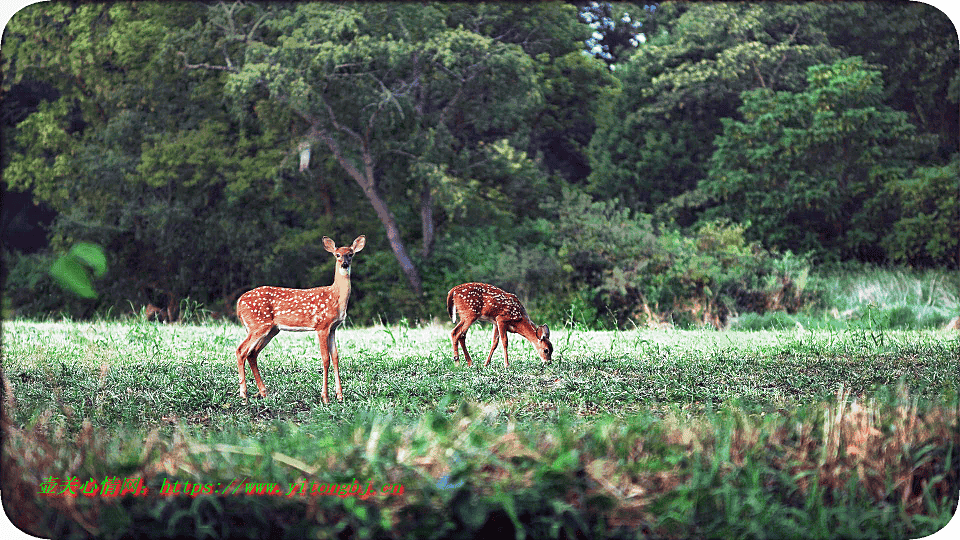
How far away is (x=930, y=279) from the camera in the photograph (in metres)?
12.6

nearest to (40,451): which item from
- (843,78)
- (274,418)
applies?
(274,418)

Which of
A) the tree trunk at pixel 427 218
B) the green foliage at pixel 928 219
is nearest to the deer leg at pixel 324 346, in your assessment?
the tree trunk at pixel 427 218

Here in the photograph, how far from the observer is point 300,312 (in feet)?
16.9

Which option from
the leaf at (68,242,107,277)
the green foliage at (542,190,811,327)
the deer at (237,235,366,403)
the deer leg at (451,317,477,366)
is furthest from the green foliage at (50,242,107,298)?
the green foliage at (542,190,811,327)

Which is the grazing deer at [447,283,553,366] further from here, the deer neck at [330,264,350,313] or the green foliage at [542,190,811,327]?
the green foliage at [542,190,811,327]

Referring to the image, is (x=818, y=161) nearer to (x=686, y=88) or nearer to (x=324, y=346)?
(x=686, y=88)

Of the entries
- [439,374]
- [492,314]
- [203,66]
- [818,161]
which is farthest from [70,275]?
[818,161]

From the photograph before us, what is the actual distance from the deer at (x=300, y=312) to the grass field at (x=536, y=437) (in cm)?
35

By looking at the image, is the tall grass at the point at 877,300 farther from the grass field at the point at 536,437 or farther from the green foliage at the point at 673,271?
the grass field at the point at 536,437

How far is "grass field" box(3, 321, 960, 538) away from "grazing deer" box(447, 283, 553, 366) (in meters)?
0.17

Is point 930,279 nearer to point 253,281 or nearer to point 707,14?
point 707,14

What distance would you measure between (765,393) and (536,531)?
3060 mm

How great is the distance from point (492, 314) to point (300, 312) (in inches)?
60.4

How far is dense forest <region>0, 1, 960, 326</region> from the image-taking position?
13.3 meters
